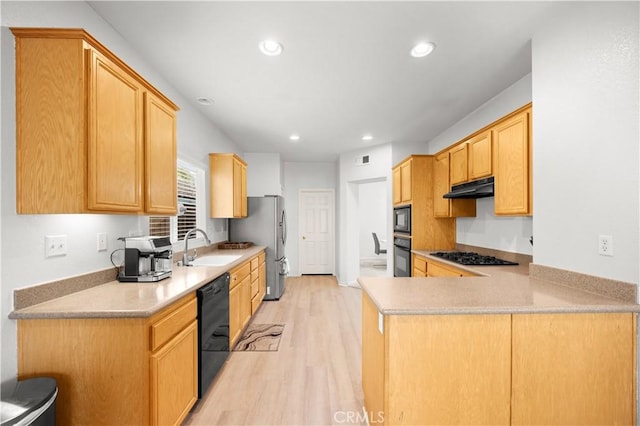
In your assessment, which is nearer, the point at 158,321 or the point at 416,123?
the point at 158,321

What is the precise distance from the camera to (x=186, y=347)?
5.95ft

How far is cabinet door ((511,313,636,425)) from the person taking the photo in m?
1.35

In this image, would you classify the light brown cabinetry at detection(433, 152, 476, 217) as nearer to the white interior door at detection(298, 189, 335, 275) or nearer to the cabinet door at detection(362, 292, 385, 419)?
the cabinet door at detection(362, 292, 385, 419)

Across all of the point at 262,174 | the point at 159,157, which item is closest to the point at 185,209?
the point at 159,157

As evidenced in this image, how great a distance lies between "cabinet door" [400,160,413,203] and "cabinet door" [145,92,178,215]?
3.11m

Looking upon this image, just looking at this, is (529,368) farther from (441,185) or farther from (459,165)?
(441,185)

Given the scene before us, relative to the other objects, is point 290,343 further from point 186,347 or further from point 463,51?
point 463,51

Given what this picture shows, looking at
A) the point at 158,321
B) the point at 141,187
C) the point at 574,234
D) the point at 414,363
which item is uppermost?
the point at 141,187

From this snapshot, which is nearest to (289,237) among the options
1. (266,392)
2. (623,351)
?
(266,392)

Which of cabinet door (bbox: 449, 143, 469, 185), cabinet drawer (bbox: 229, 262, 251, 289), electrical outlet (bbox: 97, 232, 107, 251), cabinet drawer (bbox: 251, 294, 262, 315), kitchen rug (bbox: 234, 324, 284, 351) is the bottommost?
kitchen rug (bbox: 234, 324, 284, 351)

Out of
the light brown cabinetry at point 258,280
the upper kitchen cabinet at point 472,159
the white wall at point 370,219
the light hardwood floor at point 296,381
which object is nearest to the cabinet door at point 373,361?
the light hardwood floor at point 296,381

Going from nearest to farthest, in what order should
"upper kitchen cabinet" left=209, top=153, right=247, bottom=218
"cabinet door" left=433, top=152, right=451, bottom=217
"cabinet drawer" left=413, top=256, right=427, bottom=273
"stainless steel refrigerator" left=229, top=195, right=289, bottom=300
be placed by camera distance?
1. "cabinet drawer" left=413, top=256, right=427, bottom=273
2. "cabinet door" left=433, top=152, right=451, bottom=217
3. "upper kitchen cabinet" left=209, top=153, right=247, bottom=218
4. "stainless steel refrigerator" left=229, top=195, right=289, bottom=300

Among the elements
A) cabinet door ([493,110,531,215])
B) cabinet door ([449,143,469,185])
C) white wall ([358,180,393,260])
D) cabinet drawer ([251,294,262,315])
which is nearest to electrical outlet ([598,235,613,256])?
cabinet door ([493,110,531,215])

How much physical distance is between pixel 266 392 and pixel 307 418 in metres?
0.46
